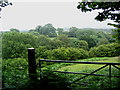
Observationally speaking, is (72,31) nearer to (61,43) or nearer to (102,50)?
(61,43)

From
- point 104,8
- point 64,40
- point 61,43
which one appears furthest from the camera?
point 61,43

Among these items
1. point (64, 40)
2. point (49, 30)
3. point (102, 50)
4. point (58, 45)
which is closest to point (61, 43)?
point (58, 45)

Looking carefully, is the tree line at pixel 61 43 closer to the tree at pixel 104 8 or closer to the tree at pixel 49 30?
the tree at pixel 49 30

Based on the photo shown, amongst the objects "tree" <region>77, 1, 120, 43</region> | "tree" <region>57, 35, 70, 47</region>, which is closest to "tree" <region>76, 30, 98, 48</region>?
"tree" <region>57, 35, 70, 47</region>

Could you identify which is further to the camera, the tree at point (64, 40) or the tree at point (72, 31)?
the tree at point (64, 40)

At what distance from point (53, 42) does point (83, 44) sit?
88cm

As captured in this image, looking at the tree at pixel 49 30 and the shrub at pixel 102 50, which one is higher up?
the tree at pixel 49 30

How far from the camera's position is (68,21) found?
3.17 metres

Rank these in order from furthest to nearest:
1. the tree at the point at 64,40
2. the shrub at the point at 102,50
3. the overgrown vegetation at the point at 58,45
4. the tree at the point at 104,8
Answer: the tree at the point at 64,40, the overgrown vegetation at the point at 58,45, the shrub at the point at 102,50, the tree at the point at 104,8

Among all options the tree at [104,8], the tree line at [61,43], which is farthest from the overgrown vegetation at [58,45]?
the tree at [104,8]

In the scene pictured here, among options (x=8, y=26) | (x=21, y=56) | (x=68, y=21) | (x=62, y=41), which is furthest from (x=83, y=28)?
(x=21, y=56)

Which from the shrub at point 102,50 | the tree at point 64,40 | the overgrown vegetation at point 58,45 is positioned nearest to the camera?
the shrub at point 102,50

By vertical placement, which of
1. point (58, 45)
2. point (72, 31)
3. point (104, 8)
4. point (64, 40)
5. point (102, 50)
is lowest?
point (102, 50)

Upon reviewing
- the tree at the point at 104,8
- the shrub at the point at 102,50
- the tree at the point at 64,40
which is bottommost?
the shrub at the point at 102,50
